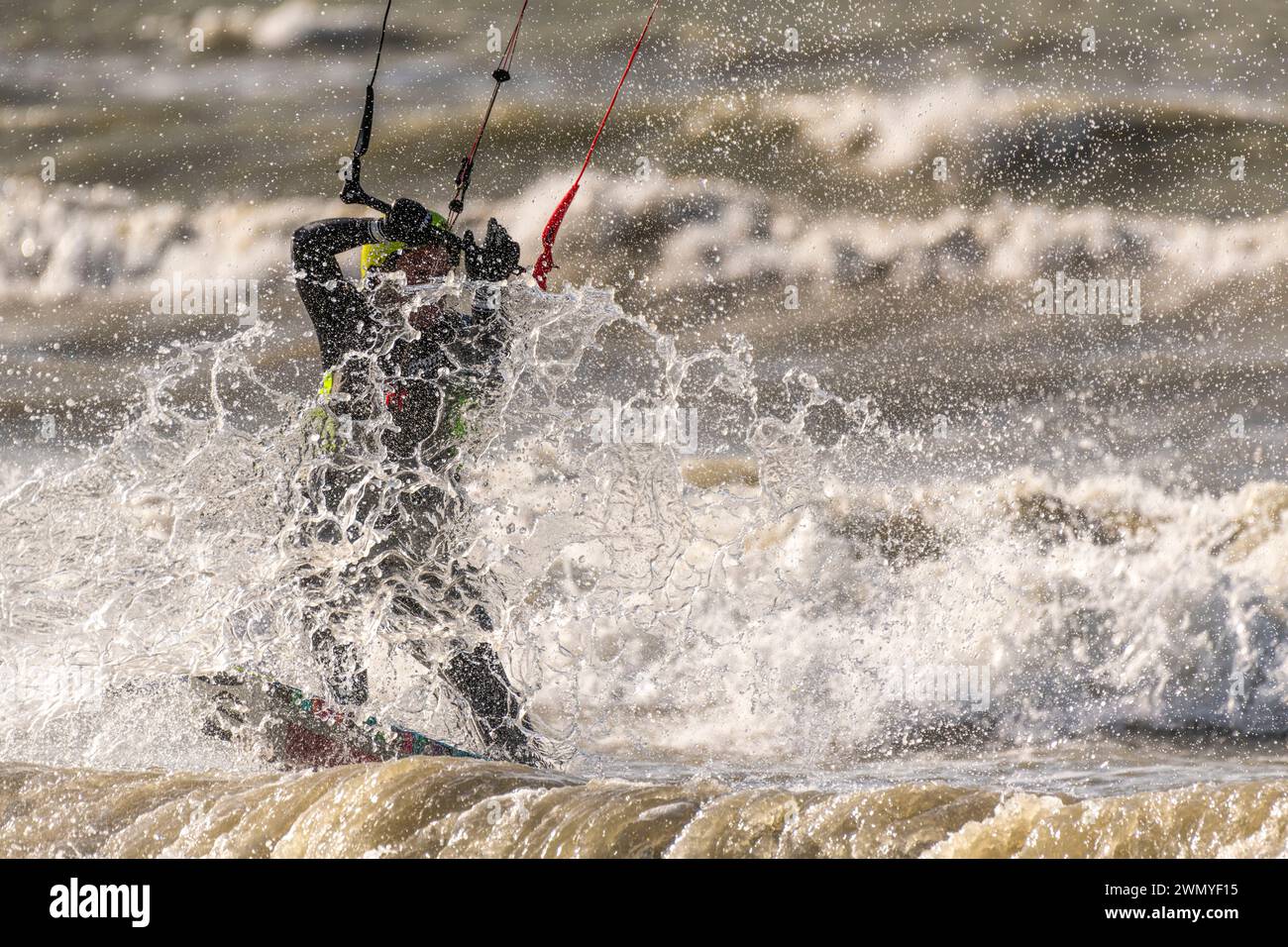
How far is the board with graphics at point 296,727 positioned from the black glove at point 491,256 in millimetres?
1636

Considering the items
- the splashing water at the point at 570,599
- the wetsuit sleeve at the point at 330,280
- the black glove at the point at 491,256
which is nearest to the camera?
the black glove at the point at 491,256

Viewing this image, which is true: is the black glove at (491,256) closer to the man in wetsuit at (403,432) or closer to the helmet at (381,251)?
the man in wetsuit at (403,432)

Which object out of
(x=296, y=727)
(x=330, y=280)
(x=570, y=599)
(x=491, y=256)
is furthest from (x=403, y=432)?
(x=570, y=599)

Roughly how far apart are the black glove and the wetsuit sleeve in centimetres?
35

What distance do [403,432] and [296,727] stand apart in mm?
1126

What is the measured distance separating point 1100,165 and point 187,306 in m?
6.66

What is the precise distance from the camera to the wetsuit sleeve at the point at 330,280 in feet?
14.6

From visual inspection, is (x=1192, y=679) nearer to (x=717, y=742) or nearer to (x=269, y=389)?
(x=717, y=742)

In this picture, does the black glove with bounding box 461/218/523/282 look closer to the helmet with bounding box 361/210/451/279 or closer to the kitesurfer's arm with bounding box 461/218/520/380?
the kitesurfer's arm with bounding box 461/218/520/380

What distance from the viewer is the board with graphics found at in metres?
4.46

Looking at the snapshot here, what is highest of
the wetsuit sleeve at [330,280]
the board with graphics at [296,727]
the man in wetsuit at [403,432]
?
the wetsuit sleeve at [330,280]

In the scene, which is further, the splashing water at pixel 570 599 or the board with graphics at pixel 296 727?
the splashing water at pixel 570 599

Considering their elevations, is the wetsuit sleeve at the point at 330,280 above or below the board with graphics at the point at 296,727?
above

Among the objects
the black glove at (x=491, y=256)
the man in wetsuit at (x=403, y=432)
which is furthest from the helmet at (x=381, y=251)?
the black glove at (x=491, y=256)
